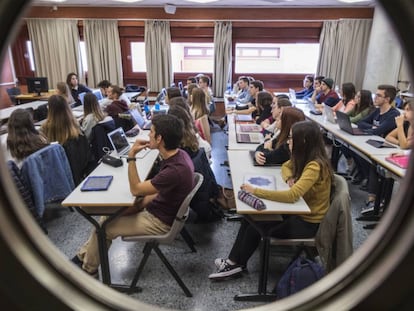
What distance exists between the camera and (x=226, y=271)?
2.25 meters

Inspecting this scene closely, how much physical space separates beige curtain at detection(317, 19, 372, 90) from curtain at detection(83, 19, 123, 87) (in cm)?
472

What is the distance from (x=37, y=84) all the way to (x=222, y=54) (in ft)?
13.3

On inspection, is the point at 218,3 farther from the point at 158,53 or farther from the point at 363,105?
the point at 363,105

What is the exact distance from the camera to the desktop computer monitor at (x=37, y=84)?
655 centimetres

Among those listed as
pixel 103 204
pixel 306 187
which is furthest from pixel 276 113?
pixel 103 204

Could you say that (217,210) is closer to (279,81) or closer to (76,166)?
(76,166)

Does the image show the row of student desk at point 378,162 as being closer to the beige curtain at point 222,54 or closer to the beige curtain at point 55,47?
the beige curtain at point 222,54

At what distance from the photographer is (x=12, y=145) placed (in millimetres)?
2523

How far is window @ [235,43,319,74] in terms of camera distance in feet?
25.0

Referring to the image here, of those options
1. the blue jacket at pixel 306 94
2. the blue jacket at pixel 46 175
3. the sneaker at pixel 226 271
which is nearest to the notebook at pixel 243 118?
the blue jacket at pixel 306 94

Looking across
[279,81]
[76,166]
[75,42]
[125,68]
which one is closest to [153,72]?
[125,68]

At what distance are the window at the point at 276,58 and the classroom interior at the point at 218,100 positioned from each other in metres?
0.15

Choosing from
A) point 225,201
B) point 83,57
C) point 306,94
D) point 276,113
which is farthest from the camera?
point 83,57

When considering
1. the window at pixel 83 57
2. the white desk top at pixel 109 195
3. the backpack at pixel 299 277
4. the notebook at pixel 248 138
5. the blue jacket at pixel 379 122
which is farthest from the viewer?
the window at pixel 83 57
